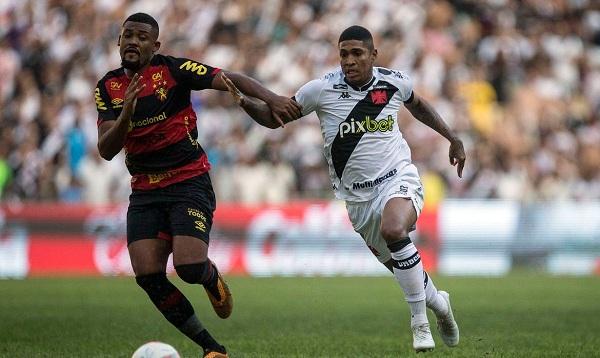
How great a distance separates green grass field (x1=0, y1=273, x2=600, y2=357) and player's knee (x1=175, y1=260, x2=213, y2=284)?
1.10 m

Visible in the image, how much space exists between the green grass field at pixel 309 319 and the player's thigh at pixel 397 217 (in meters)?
1.06

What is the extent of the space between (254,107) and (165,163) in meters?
0.83

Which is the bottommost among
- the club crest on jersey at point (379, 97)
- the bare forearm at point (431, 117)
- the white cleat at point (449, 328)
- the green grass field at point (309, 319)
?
the green grass field at point (309, 319)

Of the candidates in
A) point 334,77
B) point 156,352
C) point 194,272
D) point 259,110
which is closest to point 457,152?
point 334,77

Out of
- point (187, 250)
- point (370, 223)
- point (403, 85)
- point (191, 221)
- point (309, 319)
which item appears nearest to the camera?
point (187, 250)

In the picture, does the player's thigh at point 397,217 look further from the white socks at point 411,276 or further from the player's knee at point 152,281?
Result: the player's knee at point 152,281

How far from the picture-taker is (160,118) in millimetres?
8406

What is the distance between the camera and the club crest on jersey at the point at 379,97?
30.9 feet

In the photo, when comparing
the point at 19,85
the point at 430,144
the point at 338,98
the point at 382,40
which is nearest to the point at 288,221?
the point at 430,144

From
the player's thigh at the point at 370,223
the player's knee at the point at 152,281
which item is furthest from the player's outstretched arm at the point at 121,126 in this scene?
the player's thigh at the point at 370,223

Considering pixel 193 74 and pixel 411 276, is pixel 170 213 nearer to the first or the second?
pixel 193 74

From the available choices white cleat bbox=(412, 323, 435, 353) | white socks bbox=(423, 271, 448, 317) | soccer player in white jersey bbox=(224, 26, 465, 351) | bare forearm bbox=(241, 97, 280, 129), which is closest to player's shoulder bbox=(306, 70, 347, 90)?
soccer player in white jersey bbox=(224, 26, 465, 351)

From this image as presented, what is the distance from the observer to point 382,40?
23.9 meters

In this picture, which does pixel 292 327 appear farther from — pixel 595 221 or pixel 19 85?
pixel 19 85
